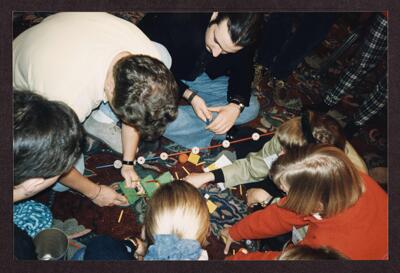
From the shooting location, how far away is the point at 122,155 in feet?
5.69

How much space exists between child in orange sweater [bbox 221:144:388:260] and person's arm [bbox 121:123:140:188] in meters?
0.56

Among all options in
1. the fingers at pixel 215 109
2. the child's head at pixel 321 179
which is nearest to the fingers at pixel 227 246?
the child's head at pixel 321 179

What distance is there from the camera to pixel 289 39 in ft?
5.50

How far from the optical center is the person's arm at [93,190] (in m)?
1.62

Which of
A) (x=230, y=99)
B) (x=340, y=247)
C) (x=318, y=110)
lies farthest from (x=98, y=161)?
(x=340, y=247)

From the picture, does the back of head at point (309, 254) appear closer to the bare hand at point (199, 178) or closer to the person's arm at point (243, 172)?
the person's arm at point (243, 172)

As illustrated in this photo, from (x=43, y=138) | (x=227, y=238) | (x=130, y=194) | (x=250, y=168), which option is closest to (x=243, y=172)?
(x=250, y=168)

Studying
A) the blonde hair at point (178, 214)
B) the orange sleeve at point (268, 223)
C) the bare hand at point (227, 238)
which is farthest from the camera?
the bare hand at point (227, 238)

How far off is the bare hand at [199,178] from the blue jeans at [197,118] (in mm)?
131

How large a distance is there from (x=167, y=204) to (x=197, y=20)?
0.77m

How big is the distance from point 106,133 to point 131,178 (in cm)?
25

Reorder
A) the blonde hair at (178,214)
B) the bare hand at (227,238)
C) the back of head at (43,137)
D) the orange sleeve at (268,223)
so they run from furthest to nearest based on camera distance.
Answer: the bare hand at (227,238)
the orange sleeve at (268,223)
the blonde hair at (178,214)
the back of head at (43,137)

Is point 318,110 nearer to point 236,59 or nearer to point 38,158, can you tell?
point 236,59

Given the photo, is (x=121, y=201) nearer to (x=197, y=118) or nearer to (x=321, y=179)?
(x=197, y=118)
